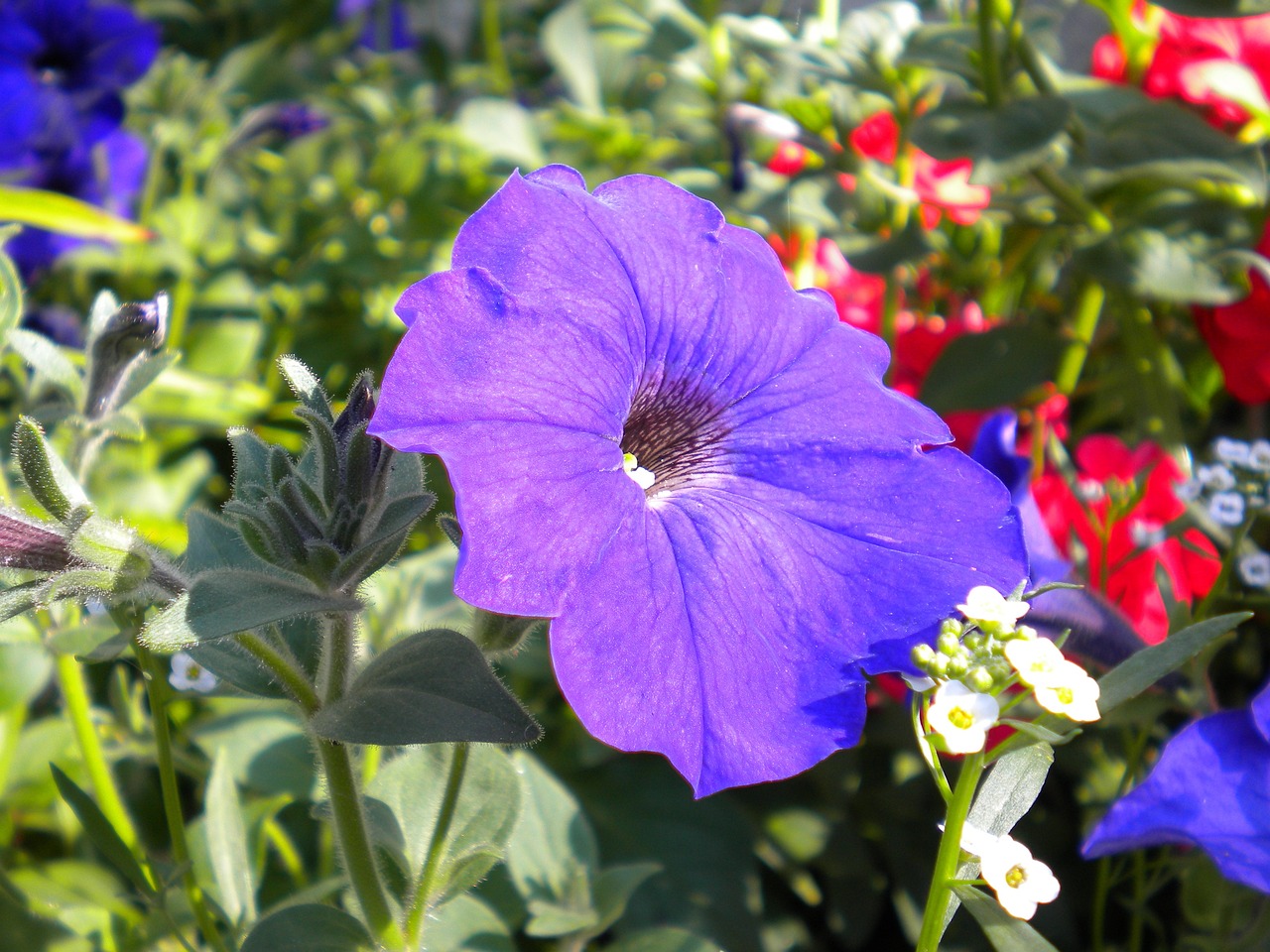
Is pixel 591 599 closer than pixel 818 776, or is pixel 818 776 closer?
pixel 591 599

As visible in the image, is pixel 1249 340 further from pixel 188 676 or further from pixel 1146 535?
pixel 188 676

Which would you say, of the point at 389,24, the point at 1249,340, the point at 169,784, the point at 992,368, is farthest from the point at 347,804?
the point at 389,24

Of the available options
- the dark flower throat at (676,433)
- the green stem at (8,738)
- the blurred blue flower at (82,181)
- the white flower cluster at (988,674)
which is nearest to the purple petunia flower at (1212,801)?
the white flower cluster at (988,674)

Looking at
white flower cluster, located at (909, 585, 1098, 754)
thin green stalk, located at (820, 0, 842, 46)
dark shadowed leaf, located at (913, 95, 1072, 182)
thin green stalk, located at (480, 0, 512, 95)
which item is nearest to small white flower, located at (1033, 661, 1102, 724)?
white flower cluster, located at (909, 585, 1098, 754)

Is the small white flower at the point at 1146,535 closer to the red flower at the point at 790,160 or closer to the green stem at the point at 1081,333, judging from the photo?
the green stem at the point at 1081,333

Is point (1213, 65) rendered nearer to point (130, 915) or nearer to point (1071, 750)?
point (1071, 750)

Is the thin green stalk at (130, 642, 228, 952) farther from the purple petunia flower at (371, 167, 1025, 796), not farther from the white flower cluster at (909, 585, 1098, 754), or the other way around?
the white flower cluster at (909, 585, 1098, 754)

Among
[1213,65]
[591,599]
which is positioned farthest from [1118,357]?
[591,599]
